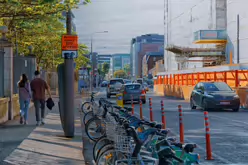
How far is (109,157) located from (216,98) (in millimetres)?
16189

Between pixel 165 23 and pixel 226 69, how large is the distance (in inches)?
1917

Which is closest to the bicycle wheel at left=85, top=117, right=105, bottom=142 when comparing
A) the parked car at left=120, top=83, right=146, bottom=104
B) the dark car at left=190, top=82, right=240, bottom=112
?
the dark car at left=190, top=82, right=240, bottom=112

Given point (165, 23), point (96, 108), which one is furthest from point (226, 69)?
point (165, 23)

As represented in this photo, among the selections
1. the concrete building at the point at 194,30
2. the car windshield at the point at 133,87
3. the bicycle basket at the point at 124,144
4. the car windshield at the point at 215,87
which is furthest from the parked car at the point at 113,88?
the bicycle basket at the point at 124,144

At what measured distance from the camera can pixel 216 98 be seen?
72.8 feet

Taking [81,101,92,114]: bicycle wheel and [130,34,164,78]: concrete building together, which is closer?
[81,101,92,114]: bicycle wheel

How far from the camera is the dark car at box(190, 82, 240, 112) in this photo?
22219mm

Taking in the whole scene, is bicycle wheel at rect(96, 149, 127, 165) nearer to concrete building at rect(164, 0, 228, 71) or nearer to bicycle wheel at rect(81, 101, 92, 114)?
bicycle wheel at rect(81, 101, 92, 114)

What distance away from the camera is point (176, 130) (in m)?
14.3

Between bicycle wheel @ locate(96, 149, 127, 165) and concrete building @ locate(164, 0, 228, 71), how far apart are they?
4793 centimetres

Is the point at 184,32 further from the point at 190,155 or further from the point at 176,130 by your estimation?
the point at 190,155

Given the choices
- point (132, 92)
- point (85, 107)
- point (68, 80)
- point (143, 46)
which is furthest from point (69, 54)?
point (143, 46)

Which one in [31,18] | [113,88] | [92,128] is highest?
[31,18]

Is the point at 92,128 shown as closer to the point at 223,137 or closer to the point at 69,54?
the point at 69,54
